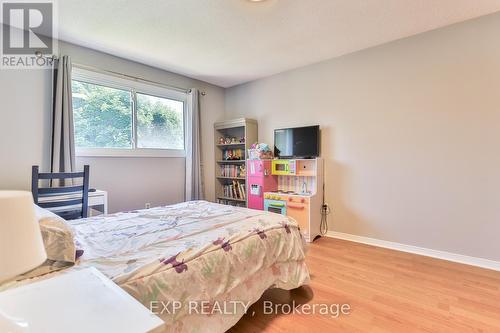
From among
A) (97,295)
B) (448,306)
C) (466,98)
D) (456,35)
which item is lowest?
(448,306)

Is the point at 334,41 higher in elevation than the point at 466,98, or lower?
higher

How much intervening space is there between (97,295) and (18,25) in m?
3.18

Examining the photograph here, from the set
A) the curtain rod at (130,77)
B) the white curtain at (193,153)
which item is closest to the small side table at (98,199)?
the white curtain at (193,153)

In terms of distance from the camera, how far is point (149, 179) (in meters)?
3.69

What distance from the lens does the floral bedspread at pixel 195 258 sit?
118 cm

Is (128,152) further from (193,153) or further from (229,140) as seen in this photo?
(229,140)

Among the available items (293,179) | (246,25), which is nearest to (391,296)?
(293,179)

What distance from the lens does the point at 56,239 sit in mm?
1155

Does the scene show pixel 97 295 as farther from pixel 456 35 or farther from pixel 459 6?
pixel 456 35

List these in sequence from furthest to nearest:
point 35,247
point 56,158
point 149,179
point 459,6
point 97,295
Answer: point 149,179 → point 56,158 → point 459,6 → point 97,295 → point 35,247

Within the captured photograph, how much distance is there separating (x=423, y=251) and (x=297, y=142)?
6.57 ft

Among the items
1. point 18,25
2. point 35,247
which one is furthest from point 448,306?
point 18,25

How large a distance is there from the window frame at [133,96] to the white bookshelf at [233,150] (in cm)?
71

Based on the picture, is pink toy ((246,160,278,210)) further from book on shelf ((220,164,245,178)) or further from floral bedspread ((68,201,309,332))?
floral bedspread ((68,201,309,332))
